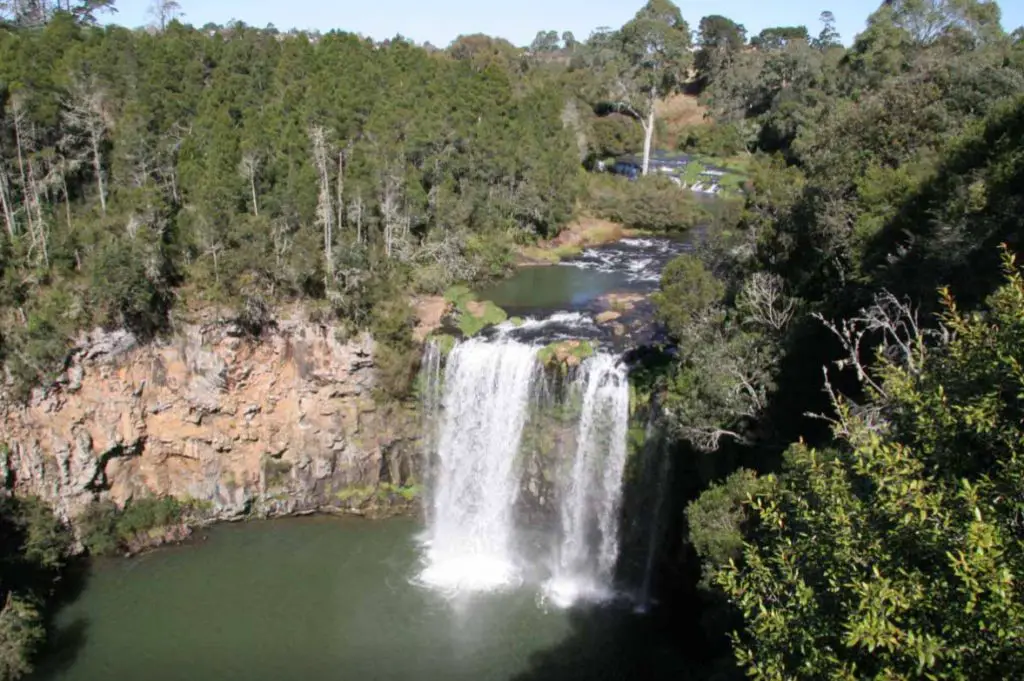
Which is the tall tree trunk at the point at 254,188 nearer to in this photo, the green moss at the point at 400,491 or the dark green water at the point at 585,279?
the dark green water at the point at 585,279

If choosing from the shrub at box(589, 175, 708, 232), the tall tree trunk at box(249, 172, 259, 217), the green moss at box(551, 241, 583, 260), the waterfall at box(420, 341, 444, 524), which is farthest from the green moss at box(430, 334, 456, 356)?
the shrub at box(589, 175, 708, 232)

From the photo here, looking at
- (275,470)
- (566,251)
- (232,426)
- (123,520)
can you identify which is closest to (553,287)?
(566,251)

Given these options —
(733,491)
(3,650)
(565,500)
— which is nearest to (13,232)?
(3,650)

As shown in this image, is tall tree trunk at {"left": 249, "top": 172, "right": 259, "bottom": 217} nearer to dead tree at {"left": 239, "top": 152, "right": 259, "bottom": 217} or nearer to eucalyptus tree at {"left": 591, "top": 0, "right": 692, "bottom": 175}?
dead tree at {"left": 239, "top": 152, "right": 259, "bottom": 217}

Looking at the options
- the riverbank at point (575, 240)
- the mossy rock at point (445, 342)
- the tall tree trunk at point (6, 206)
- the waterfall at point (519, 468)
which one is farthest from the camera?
the riverbank at point (575, 240)

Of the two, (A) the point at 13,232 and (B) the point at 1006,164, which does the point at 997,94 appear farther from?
(A) the point at 13,232

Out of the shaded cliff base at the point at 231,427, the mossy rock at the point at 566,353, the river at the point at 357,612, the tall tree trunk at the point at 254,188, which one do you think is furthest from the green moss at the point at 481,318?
the tall tree trunk at the point at 254,188

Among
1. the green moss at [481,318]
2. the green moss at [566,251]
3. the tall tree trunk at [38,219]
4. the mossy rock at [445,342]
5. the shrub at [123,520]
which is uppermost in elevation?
the tall tree trunk at [38,219]
